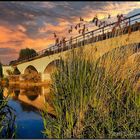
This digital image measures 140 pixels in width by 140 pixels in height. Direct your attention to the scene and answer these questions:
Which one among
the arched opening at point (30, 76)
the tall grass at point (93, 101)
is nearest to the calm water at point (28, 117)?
the tall grass at point (93, 101)

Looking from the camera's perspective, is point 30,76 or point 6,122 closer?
point 6,122

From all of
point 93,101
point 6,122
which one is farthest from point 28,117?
point 93,101

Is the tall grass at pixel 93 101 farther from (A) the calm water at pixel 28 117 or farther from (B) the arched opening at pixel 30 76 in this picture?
(B) the arched opening at pixel 30 76

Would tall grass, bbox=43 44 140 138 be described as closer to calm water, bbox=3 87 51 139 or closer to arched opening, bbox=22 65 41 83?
calm water, bbox=3 87 51 139

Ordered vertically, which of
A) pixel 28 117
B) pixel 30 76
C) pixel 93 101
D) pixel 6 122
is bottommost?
pixel 6 122

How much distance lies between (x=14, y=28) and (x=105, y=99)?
2.97m

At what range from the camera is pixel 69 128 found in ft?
14.8

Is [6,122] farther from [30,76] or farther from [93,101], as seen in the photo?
[30,76]

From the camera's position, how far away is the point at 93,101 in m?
4.58

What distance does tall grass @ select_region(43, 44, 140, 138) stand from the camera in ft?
14.9

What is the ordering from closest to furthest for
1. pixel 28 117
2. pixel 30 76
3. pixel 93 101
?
pixel 93 101 → pixel 28 117 → pixel 30 76

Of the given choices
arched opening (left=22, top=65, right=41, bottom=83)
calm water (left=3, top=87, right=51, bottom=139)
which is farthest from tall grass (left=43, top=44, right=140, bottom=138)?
arched opening (left=22, top=65, right=41, bottom=83)

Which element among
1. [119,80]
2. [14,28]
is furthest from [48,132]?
[14,28]

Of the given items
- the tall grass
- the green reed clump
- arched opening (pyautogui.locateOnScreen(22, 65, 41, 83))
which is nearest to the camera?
the green reed clump
